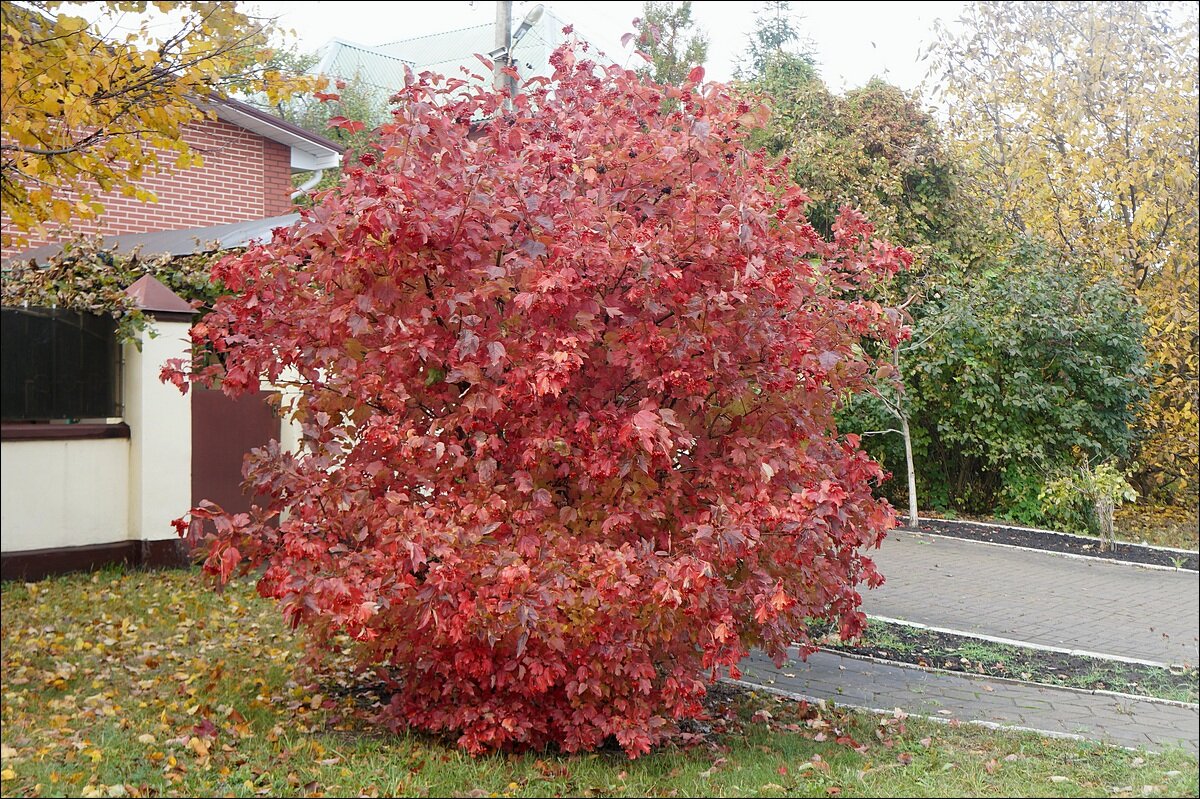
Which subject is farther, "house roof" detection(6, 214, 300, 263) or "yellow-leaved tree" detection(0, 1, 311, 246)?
"house roof" detection(6, 214, 300, 263)

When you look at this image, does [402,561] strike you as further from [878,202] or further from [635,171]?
[878,202]

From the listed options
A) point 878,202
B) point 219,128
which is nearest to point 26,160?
point 219,128

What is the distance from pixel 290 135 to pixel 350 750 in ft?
39.9

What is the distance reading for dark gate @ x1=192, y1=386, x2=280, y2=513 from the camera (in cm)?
961

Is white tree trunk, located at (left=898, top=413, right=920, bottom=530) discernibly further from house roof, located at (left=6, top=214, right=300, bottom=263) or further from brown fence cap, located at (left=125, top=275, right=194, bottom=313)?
brown fence cap, located at (left=125, top=275, right=194, bottom=313)

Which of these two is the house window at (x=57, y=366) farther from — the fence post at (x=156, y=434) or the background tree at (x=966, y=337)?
the background tree at (x=966, y=337)

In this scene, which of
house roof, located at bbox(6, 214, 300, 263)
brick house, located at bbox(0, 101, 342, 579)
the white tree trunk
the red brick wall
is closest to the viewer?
brick house, located at bbox(0, 101, 342, 579)

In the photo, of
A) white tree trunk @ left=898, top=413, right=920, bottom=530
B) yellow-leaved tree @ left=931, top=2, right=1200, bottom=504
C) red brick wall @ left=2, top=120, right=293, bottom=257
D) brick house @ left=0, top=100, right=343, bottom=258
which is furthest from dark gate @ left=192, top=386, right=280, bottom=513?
yellow-leaved tree @ left=931, top=2, right=1200, bottom=504

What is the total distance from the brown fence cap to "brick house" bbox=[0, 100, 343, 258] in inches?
208

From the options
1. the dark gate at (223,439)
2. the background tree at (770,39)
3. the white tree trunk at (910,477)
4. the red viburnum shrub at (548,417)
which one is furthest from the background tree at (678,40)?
the red viburnum shrub at (548,417)

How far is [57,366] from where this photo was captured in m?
9.00

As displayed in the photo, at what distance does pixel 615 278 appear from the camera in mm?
4973

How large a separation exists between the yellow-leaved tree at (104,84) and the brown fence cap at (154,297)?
1066 mm

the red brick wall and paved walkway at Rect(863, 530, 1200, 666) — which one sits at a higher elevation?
the red brick wall
